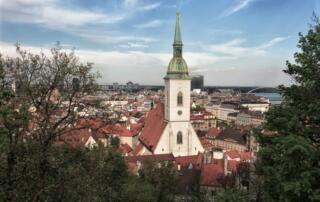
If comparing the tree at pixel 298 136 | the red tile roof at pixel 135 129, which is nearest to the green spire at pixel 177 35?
the red tile roof at pixel 135 129

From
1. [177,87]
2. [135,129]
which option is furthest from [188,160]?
[135,129]

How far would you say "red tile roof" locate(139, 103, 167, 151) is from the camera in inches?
1626

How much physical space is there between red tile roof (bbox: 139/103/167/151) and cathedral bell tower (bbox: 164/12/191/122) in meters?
1.93

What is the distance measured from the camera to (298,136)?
10.4 meters

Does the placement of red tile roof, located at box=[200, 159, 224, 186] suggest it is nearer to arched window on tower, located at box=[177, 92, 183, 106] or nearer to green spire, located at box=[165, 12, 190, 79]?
arched window on tower, located at box=[177, 92, 183, 106]

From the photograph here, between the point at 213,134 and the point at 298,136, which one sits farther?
the point at 213,134

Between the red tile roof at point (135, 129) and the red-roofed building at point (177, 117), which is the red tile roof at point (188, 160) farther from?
the red tile roof at point (135, 129)

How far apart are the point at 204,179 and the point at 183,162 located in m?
9.02

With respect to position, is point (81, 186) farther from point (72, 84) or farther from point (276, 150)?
point (276, 150)

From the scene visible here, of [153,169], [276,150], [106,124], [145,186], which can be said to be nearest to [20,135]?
[106,124]

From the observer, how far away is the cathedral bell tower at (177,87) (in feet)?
134

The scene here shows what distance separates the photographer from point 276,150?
35.8 feet

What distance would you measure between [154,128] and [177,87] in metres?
6.46

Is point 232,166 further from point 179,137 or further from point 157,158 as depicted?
point 179,137
